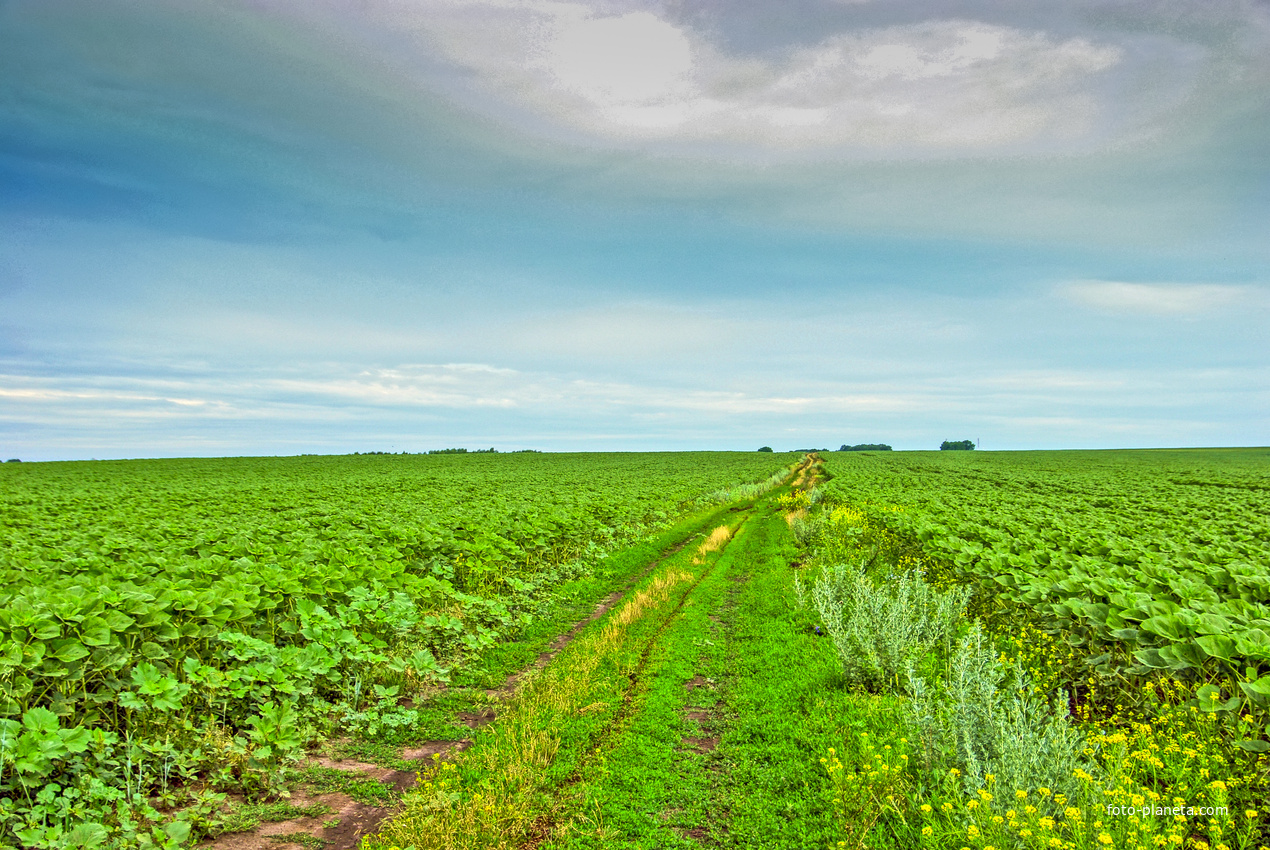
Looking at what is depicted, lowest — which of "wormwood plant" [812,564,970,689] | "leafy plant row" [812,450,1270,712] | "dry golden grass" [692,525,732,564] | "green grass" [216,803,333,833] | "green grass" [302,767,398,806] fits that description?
"dry golden grass" [692,525,732,564]

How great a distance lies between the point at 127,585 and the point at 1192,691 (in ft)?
36.3

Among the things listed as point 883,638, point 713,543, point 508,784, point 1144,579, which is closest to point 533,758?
point 508,784

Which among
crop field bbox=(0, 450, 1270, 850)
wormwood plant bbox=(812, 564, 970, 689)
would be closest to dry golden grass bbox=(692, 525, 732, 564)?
crop field bbox=(0, 450, 1270, 850)

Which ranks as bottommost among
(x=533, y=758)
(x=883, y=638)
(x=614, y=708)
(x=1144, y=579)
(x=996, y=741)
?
(x=614, y=708)

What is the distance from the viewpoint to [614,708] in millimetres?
7266

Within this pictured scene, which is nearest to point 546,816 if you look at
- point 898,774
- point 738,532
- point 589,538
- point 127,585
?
point 898,774

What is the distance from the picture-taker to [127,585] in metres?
5.88

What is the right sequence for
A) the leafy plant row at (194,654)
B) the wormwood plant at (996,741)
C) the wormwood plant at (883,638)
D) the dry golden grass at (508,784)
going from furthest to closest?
the wormwood plant at (883,638), the dry golden grass at (508,784), the leafy plant row at (194,654), the wormwood plant at (996,741)

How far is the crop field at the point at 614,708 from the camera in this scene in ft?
14.8

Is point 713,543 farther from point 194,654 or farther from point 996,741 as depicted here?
point 194,654

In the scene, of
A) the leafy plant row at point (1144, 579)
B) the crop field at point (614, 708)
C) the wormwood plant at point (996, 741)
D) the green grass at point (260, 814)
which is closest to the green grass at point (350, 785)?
the crop field at point (614, 708)

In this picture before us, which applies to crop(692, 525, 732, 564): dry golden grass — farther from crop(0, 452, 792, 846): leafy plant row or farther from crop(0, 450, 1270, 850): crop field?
crop(0, 452, 792, 846): leafy plant row

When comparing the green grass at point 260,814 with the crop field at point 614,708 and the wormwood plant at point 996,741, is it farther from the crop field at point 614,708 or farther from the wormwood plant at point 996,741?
the wormwood plant at point 996,741

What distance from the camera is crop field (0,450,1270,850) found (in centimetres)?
452
